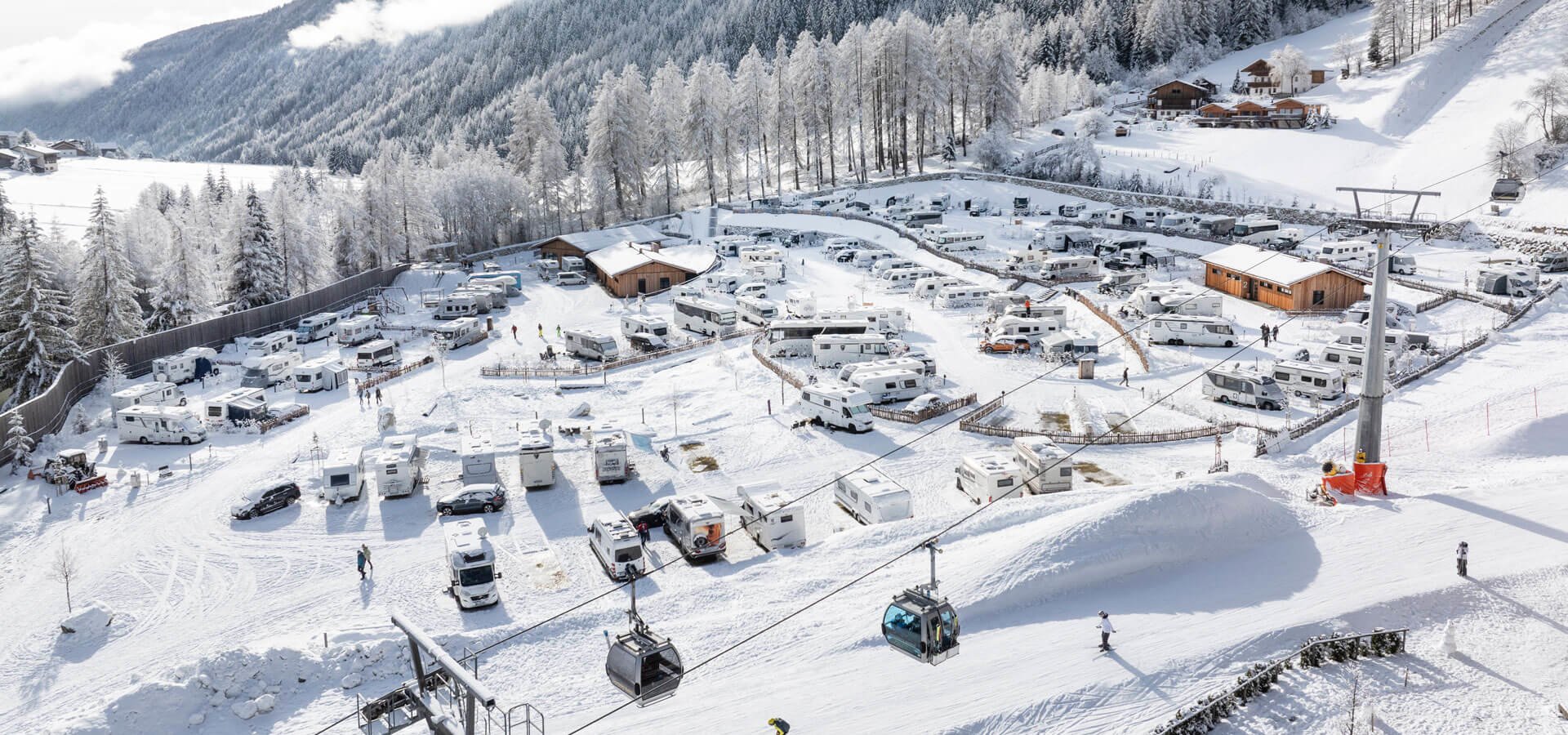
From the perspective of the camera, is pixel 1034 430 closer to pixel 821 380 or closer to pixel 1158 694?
pixel 821 380

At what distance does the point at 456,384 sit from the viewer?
40.9 m

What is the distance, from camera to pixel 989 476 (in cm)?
2606

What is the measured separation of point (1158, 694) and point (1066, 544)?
14.2 ft

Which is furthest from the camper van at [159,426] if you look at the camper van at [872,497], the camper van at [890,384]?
the camper van at [872,497]

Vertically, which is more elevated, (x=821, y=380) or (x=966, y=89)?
(x=966, y=89)

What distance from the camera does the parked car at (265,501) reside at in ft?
91.6

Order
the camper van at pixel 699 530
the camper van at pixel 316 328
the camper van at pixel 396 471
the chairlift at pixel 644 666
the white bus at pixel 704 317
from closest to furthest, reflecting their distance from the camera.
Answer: the chairlift at pixel 644 666
the camper van at pixel 699 530
the camper van at pixel 396 471
the white bus at pixel 704 317
the camper van at pixel 316 328

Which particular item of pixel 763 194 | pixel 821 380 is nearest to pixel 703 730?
pixel 821 380

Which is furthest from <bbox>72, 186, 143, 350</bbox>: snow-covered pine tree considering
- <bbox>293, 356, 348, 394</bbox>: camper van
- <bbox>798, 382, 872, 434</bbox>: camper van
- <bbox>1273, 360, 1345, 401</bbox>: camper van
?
<bbox>1273, 360, 1345, 401</bbox>: camper van

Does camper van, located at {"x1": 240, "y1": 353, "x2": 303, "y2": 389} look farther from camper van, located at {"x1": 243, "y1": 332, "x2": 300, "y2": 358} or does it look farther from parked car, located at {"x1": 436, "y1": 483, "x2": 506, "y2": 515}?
parked car, located at {"x1": 436, "y1": 483, "x2": 506, "y2": 515}

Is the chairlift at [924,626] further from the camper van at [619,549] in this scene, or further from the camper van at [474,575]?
the camper van at [474,575]

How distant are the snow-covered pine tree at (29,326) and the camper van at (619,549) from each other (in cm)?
3186

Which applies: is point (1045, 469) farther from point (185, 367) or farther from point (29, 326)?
point (29, 326)

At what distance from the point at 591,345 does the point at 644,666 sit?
1284 inches
